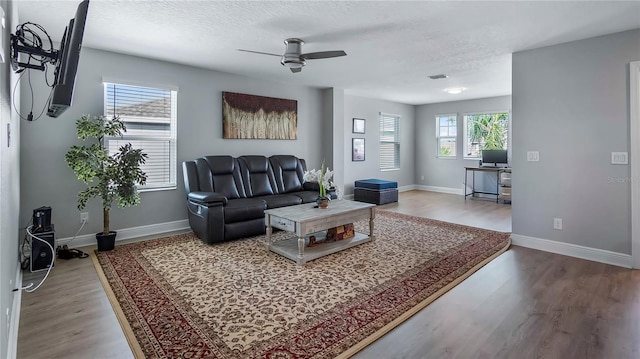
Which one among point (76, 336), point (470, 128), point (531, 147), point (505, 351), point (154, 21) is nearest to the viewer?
point (505, 351)

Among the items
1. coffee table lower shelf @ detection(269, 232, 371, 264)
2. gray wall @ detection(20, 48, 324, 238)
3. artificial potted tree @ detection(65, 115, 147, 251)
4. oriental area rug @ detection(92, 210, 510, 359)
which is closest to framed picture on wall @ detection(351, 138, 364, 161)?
gray wall @ detection(20, 48, 324, 238)

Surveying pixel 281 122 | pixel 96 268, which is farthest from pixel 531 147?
pixel 96 268

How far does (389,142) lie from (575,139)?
16.8 feet

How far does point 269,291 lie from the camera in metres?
2.68

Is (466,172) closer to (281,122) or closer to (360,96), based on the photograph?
(360,96)

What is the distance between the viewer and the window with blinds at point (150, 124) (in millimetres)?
4223

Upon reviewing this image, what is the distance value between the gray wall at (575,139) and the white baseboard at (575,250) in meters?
0.05

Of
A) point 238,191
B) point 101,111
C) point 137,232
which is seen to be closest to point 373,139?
point 238,191

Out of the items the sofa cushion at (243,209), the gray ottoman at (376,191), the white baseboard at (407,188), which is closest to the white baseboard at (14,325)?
the sofa cushion at (243,209)

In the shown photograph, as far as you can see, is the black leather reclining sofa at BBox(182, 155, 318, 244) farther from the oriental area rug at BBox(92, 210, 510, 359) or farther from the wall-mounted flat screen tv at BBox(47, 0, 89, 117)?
the wall-mounted flat screen tv at BBox(47, 0, 89, 117)

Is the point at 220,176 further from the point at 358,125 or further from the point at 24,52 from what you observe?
the point at 358,125

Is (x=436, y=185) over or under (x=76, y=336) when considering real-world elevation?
over

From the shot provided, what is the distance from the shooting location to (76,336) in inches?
82.0

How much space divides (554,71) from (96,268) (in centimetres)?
548
